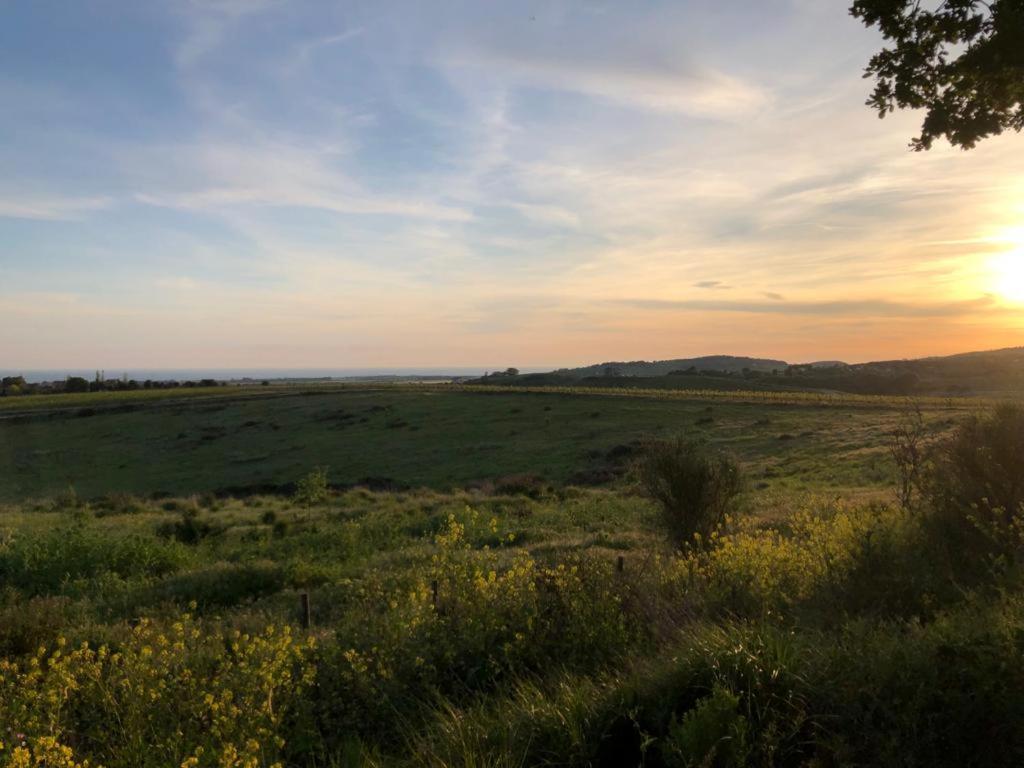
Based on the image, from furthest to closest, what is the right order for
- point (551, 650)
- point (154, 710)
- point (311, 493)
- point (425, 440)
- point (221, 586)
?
point (425, 440)
point (311, 493)
point (221, 586)
point (551, 650)
point (154, 710)

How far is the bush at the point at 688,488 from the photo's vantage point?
38.9ft

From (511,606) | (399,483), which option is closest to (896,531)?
(511,606)

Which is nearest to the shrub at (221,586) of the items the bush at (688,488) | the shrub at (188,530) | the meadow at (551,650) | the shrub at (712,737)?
the meadow at (551,650)

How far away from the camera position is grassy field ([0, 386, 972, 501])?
117ft

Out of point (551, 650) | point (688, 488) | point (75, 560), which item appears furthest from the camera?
point (75, 560)

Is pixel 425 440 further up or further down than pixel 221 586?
further down

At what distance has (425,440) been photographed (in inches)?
1891

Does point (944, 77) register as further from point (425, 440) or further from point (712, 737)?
Answer: point (425, 440)

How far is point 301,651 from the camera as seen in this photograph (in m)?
6.59

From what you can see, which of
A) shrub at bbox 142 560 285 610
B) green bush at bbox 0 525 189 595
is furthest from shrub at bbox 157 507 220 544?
shrub at bbox 142 560 285 610

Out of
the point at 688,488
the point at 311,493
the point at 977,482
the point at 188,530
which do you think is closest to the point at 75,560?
the point at 188,530

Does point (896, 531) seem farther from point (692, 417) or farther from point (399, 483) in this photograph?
point (692, 417)

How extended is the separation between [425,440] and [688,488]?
37187 mm

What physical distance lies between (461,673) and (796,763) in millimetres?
2937
